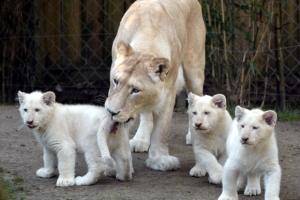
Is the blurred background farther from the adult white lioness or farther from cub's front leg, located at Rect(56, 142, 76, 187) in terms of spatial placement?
cub's front leg, located at Rect(56, 142, 76, 187)

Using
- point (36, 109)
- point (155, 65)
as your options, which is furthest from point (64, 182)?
point (155, 65)

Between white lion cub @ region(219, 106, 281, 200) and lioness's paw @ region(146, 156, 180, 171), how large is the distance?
961mm

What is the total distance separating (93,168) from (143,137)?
Result: 139 cm

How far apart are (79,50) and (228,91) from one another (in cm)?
196

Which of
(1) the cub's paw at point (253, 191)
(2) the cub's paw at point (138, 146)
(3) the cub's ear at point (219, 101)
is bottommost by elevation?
(2) the cub's paw at point (138, 146)

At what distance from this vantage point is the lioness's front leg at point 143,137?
5.73 metres

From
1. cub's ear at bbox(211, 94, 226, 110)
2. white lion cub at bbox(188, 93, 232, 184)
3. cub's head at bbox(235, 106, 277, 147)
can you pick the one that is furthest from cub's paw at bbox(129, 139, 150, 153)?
cub's head at bbox(235, 106, 277, 147)

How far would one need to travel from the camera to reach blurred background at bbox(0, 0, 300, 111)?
7.51m

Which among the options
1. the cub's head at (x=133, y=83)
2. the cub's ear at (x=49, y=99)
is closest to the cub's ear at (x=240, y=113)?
the cub's head at (x=133, y=83)

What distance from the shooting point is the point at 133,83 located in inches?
175

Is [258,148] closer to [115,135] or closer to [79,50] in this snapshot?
[115,135]

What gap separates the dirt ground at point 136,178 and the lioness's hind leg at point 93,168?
5 centimetres

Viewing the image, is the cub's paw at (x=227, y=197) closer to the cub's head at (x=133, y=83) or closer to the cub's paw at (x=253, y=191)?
the cub's paw at (x=253, y=191)

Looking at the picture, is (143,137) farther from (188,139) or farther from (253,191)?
(253,191)
